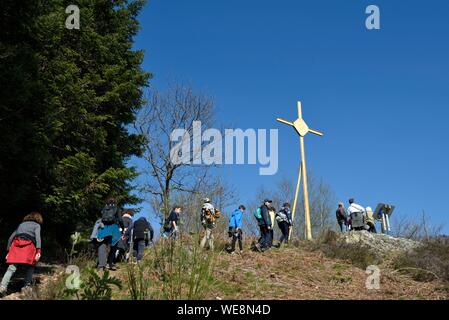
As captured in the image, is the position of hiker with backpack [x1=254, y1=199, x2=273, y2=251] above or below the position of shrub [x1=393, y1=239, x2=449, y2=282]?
above

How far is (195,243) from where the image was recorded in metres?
5.67

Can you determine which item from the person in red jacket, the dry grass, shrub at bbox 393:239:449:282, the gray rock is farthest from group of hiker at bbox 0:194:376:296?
shrub at bbox 393:239:449:282

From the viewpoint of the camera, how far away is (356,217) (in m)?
17.6

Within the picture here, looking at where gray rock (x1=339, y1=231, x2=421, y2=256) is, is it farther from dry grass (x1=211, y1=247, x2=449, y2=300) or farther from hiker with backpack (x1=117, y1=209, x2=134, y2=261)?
hiker with backpack (x1=117, y1=209, x2=134, y2=261)

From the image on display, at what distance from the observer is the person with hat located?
13.8 metres

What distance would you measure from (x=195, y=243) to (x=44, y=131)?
612 centimetres

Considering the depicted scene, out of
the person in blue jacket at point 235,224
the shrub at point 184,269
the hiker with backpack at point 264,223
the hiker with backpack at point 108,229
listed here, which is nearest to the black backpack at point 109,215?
the hiker with backpack at point 108,229

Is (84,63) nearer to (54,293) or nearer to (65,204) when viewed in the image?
(65,204)

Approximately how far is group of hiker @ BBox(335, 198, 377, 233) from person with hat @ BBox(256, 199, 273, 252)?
15.9 ft

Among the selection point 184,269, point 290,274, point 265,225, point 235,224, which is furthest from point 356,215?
point 184,269

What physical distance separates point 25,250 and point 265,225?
802 cm

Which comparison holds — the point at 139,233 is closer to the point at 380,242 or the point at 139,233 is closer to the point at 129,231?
the point at 129,231

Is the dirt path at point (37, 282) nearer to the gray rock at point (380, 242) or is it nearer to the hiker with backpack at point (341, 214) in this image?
the gray rock at point (380, 242)

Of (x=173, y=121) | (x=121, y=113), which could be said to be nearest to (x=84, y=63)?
(x=121, y=113)
